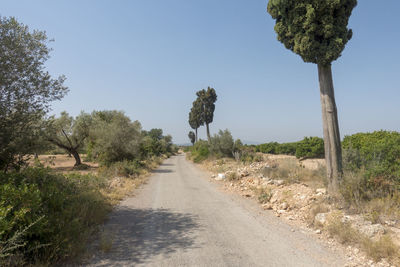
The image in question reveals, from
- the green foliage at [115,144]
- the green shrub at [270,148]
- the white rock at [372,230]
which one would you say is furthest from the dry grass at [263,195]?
the green shrub at [270,148]

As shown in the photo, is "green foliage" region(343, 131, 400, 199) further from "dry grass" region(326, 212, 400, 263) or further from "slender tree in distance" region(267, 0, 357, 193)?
"dry grass" region(326, 212, 400, 263)

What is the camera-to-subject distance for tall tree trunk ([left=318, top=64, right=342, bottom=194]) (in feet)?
23.6

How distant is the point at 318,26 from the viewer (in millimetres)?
7301

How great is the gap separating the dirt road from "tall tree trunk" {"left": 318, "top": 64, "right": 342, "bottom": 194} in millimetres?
2574

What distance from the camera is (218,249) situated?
4.46 m

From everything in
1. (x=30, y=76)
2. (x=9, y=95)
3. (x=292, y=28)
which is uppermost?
(x=292, y=28)

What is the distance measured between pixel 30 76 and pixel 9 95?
0.70 metres

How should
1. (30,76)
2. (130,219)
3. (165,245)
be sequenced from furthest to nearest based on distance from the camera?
(130,219) → (30,76) → (165,245)

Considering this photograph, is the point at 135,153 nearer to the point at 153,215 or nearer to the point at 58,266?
the point at 153,215

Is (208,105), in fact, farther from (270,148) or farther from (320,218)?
(320,218)

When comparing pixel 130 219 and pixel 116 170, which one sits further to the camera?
pixel 116 170

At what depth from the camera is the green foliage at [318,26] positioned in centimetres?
712

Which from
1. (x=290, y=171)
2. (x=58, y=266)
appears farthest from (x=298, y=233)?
(x=290, y=171)

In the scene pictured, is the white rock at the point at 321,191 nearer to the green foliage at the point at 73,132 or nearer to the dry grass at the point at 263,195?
the dry grass at the point at 263,195
